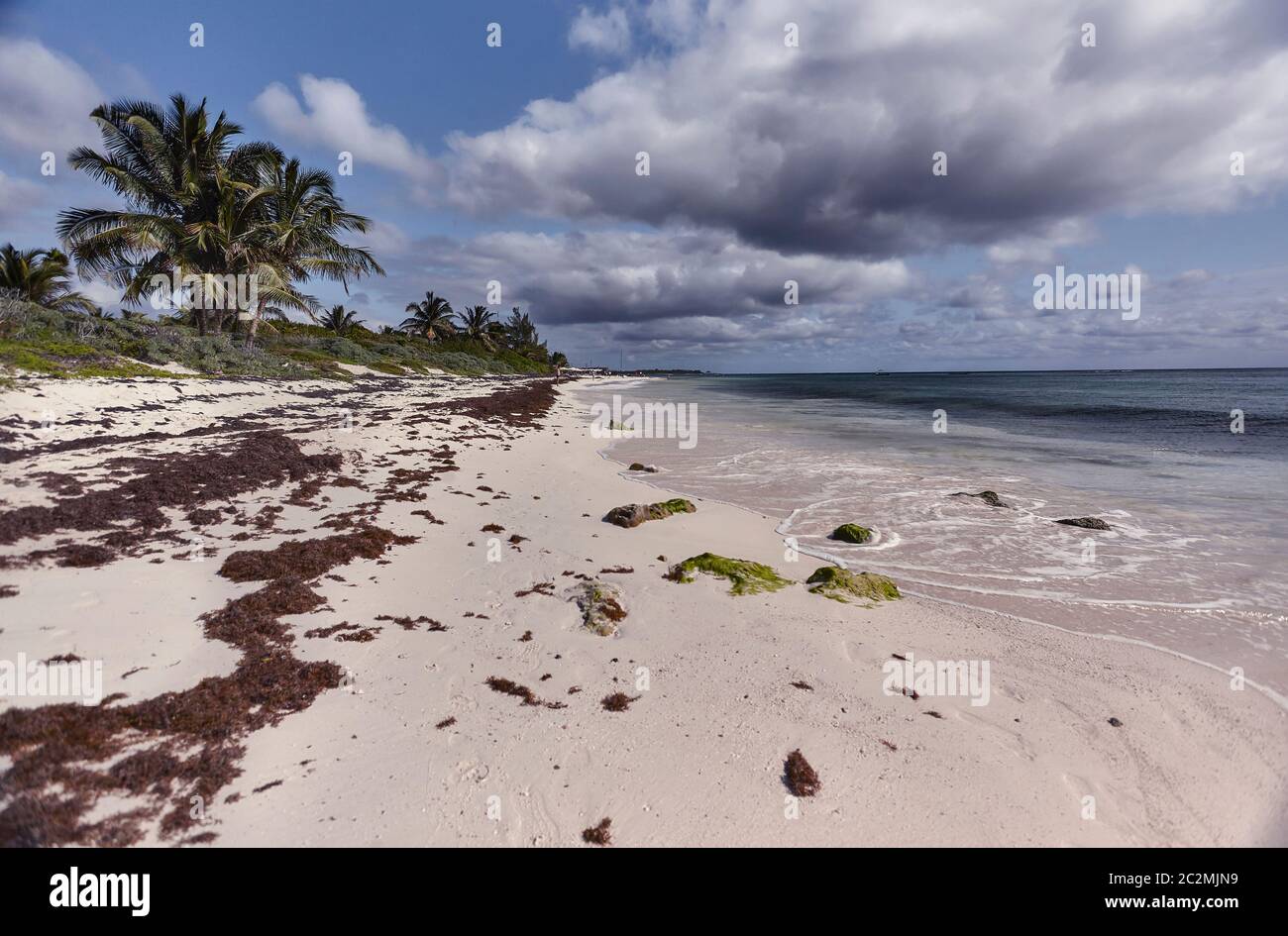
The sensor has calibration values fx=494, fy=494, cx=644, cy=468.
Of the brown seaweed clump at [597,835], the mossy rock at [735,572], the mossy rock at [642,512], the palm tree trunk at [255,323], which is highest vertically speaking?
the palm tree trunk at [255,323]

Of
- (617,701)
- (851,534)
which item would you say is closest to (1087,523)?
(851,534)

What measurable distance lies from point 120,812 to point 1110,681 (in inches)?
324

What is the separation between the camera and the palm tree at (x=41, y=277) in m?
32.8

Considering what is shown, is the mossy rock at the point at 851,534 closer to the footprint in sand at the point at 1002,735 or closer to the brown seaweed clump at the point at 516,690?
the footprint in sand at the point at 1002,735

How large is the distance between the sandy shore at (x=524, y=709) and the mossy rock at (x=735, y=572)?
244 mm

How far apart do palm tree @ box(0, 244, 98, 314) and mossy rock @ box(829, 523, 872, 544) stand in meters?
47.6

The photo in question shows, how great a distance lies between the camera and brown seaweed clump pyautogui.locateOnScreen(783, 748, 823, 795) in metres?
3.53

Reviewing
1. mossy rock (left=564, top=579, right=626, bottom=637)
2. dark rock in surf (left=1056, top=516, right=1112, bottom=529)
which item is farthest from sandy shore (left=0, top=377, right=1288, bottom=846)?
dark rock in surf (left=1056, top=516, right=1112, bottom=529)

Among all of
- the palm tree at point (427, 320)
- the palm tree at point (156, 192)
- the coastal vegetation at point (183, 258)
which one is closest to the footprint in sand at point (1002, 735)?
the coastal vegetation at point (183, 258)

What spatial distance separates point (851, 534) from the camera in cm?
942
